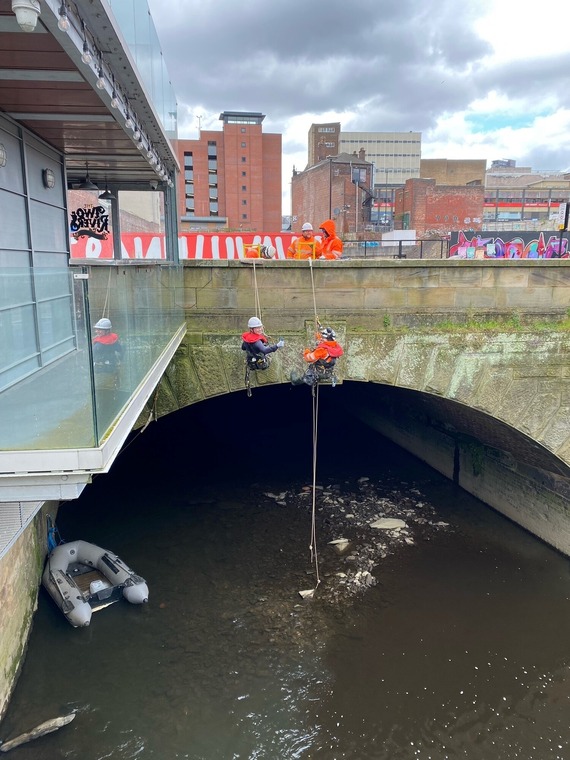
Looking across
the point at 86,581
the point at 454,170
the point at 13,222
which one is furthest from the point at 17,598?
the point at 454,170

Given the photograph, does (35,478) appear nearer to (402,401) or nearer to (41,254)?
(41,254)

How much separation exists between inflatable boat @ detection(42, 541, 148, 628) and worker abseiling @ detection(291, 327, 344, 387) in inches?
225

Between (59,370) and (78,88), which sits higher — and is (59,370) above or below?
below

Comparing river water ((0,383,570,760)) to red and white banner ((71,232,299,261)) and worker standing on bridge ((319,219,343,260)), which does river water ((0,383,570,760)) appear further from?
red and white banner ((71,232,299,261))

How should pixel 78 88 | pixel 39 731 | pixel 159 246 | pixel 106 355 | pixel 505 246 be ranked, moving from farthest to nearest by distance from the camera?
pixel 505 246 → pixel 159 246 → pixel 39 731 → pixel 78 88 → pixel 106 355

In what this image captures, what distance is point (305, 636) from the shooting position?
33.5 feet

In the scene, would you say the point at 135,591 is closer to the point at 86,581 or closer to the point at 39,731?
the point at 86,581

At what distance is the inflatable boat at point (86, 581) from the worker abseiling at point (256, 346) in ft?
17.7

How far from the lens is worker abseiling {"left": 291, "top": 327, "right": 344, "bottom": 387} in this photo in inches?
353

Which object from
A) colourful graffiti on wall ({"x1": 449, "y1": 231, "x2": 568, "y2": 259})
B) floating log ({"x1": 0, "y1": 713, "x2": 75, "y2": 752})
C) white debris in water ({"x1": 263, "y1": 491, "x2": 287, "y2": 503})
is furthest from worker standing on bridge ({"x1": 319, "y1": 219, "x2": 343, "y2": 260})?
colourful graffiti on wall ({"x1": 449, "y1": 231, "x2": 568, "y2": 259})

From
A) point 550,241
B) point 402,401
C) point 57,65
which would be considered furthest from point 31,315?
point 550,241

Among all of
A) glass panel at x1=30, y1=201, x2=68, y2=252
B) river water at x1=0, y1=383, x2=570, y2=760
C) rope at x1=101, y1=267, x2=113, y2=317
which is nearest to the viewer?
rope at x1=101, y1=267, x2=113, y2=317

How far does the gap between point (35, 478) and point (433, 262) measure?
27.0ft

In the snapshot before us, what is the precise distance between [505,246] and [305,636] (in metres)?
29.7
